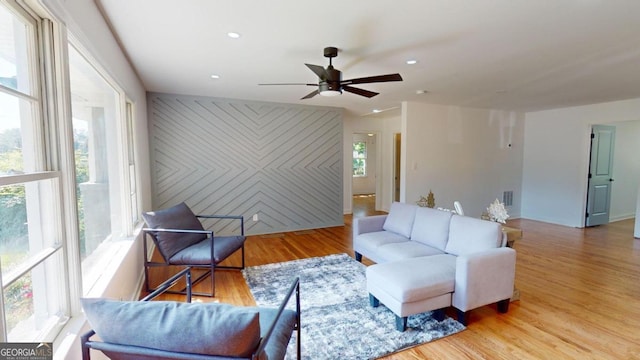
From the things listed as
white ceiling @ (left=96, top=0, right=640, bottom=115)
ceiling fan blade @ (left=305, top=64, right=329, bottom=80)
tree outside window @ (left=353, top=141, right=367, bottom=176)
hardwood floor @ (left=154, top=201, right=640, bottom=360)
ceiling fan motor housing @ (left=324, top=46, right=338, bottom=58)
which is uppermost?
white ceiling @ (left=96, top=0, right=640, bottom=115)

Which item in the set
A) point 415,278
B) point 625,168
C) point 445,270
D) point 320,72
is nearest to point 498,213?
point 445,270

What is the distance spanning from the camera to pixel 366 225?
3.78 m

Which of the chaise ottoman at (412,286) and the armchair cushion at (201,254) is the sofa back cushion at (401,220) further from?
the armchair cushion at (201,254)

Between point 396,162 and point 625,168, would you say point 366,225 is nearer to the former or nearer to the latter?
point 396,162

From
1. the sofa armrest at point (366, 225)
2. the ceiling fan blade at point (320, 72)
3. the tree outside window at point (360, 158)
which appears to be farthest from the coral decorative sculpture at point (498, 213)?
the tree outside window at point (360, 158)

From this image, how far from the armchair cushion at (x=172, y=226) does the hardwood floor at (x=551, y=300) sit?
0.56 m

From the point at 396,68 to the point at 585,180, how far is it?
5109 millimetres

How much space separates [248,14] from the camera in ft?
6.93

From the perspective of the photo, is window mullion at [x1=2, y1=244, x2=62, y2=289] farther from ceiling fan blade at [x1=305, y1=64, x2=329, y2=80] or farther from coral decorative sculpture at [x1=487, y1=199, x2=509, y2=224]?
coral decorative sculpture at [x1=487, y1=199, x2=509, y2=224]

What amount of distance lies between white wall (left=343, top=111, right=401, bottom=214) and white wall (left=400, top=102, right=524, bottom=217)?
59.3 inches

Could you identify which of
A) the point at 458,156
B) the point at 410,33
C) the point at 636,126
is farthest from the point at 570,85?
the point at 636,126

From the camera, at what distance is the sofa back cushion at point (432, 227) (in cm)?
307

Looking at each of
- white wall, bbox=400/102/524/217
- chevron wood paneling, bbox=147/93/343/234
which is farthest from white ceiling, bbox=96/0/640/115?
white wall, bbox=400/102/524/217

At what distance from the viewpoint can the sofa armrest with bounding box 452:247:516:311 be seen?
230 centimetres
